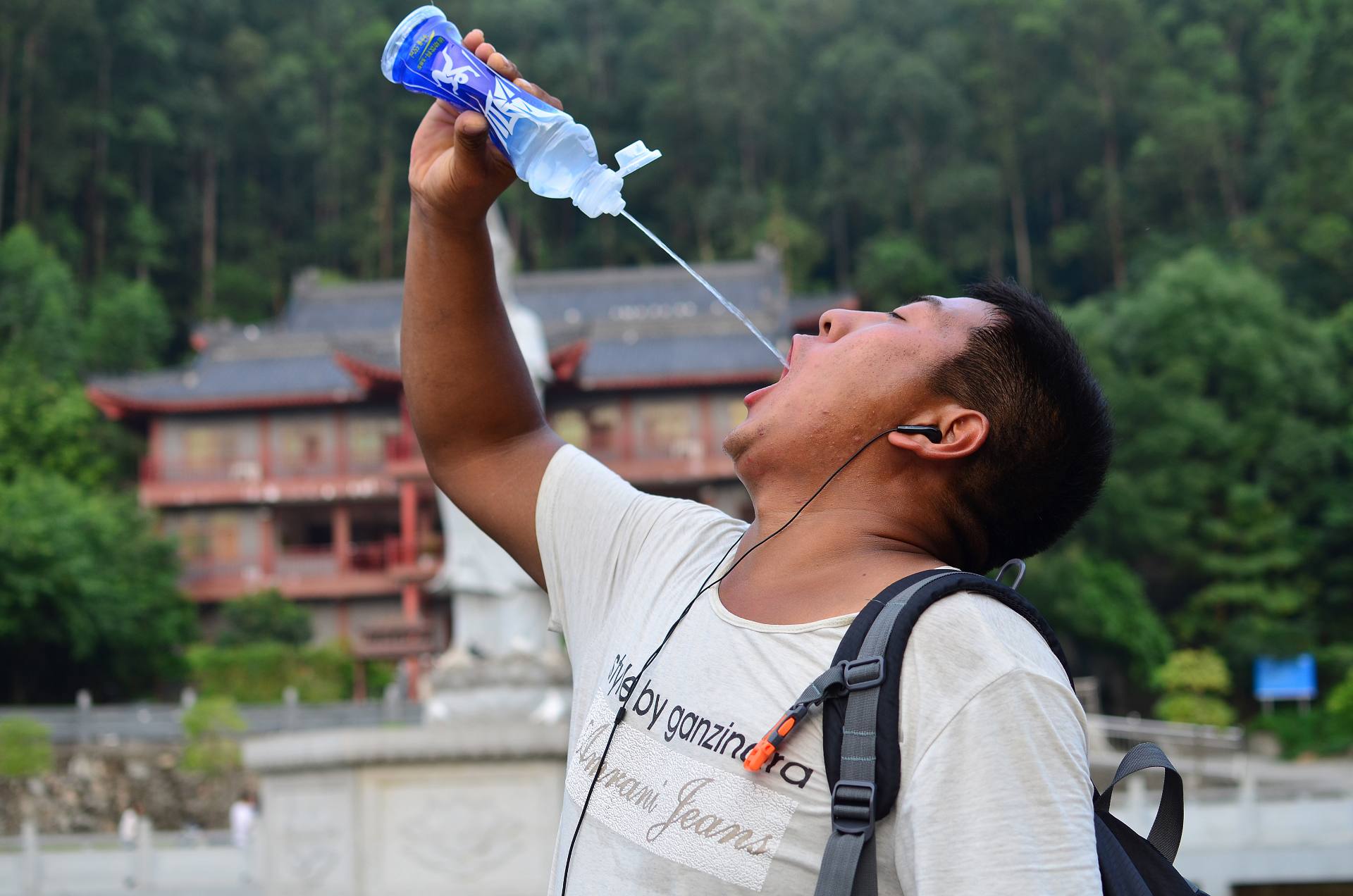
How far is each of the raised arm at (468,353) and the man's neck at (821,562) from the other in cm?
40

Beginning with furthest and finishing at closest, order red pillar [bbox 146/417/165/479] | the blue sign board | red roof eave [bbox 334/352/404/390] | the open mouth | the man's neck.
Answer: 1. red pillar [bbox 146/417/165/479]
2. red roof eave [bbox 334/352/404/390]
3. the blue sign board
4. the open mouth
5. the man's neck

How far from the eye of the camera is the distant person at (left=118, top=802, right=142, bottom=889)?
1085cm

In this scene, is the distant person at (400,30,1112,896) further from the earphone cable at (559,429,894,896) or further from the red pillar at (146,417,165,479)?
the red pillar at (146,417,165,479)

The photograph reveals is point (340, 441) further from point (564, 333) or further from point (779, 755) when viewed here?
point (779, 755)

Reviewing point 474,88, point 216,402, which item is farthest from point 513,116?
point 216,402

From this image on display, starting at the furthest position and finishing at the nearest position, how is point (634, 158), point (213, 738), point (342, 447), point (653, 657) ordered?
point (342, 447)
point (213, 738)
point (634, 158)
point (653, 657)

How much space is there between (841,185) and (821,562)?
4583cm

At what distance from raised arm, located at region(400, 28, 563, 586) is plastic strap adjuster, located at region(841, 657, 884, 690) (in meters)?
A: 0.68

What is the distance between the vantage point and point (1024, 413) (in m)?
1.48

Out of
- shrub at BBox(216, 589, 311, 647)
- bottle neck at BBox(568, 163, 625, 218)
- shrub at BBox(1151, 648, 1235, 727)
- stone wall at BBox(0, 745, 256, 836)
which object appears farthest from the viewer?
shrub at BBox(216, 589, 311, 647)

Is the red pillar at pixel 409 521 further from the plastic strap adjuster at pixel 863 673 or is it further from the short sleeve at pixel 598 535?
the plastic strap adjuster at pixel 863 673

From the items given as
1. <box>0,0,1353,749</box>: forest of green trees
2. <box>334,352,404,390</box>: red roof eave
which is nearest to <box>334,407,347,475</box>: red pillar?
<box>334,352,404,390</box>: red roof eave

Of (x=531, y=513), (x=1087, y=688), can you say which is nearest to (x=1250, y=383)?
(x=1087, y=688)

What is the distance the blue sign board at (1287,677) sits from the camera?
2361cm
